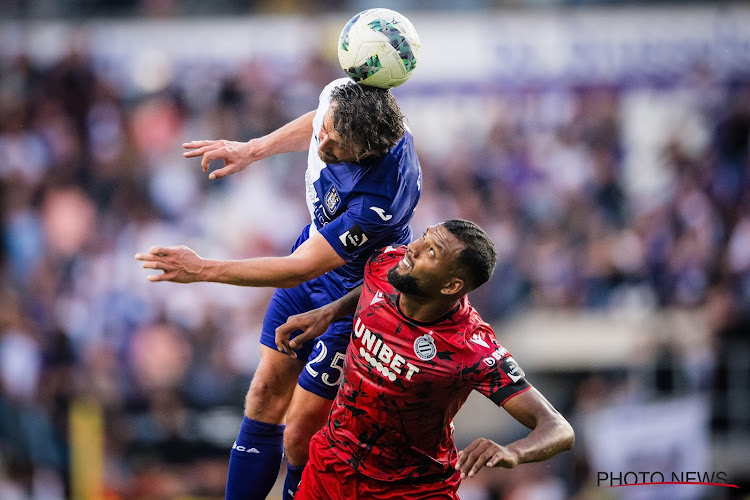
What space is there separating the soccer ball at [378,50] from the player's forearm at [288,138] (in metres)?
0.73

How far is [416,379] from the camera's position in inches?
188

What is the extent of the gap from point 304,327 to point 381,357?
1.72 feet

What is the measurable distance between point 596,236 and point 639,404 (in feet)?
7.39

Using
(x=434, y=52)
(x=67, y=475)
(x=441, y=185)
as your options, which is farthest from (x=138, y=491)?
(x=434, y=52)

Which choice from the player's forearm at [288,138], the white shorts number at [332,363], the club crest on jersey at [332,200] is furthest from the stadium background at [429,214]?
the club crest on jersey at [332,200]

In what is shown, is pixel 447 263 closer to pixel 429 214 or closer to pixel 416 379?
pixel 416 379

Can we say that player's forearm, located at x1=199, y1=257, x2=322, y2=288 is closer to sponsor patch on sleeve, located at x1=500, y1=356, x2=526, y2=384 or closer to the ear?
the ear

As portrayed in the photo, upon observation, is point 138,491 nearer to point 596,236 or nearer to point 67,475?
point 67,475

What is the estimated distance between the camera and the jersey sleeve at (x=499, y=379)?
4.64 meters

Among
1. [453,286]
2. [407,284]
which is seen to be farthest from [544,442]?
[407,284]

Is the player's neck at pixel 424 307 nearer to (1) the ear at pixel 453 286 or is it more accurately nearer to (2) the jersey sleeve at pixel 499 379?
(1) the ear at pixel 453 286

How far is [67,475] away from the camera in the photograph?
9781 millimetres

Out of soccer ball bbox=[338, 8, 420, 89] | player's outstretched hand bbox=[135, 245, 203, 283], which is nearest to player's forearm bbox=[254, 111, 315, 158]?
soccer ball bbox=[338, 8, 420, 89]

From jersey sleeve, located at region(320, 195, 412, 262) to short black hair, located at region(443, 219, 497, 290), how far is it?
51cm
